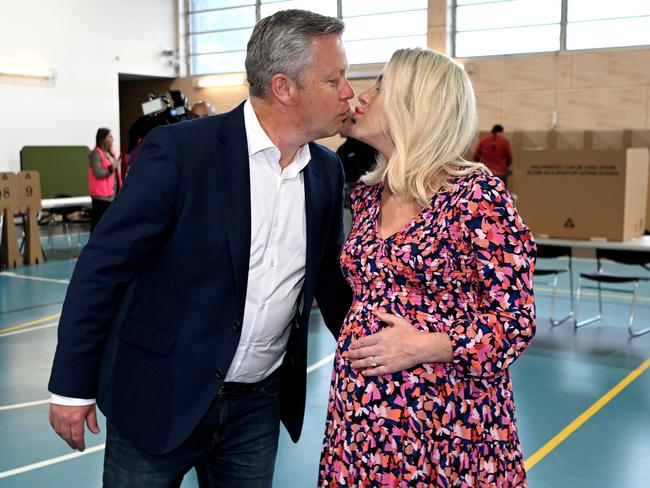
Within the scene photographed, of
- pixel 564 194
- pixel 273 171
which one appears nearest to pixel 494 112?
pixel 564 194

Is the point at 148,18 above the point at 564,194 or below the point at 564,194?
above

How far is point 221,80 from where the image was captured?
777 inches

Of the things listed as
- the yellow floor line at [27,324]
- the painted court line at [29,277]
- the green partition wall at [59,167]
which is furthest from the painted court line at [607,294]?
the green partition wall at [59,167]

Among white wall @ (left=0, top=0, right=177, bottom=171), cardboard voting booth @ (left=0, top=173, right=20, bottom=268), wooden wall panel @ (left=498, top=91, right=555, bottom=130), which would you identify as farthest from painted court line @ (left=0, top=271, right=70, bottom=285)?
wooden wall panel @ (left=498, top=91, right=555, bottom=130)

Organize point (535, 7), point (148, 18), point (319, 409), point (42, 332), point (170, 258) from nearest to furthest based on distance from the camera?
1. point (170, 258)
2. point (319, 409)
3. point (42, 332)
4. point (535, 7)
5. point (148, 18)

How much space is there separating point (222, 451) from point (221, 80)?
18349 mm

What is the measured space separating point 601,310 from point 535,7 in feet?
29.1

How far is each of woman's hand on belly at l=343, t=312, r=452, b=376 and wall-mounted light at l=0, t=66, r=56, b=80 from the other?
15.2 metres

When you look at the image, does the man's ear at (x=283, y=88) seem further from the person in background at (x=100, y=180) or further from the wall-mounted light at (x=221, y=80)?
the wall-mounted light at (x=221, y=80)

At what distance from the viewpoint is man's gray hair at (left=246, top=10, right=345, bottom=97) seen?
81.5 inches

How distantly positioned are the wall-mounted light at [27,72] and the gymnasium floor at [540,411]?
28.7ft

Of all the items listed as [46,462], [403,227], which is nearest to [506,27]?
[46,462]

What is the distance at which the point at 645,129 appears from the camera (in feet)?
44.8

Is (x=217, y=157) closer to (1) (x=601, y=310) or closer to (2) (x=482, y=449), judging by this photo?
(2) (x=482, y=449)
